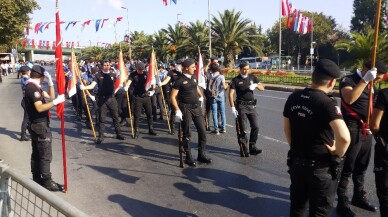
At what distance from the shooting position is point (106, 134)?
9.74 meters

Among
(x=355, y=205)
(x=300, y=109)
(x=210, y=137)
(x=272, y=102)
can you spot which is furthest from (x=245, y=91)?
(x=272, y=102)

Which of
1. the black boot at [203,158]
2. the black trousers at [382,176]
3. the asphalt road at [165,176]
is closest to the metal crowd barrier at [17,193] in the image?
the asphalt road at [165,176]

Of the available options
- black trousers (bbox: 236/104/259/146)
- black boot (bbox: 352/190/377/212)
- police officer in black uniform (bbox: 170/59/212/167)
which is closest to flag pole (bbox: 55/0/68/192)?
police officer in black uniform (bbox: 170/59/212/167)

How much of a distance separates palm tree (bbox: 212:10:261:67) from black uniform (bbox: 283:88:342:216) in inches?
1290

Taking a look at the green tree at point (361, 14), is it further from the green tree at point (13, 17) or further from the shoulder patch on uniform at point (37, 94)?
the shoulder patch on uniform at point (37, 94)

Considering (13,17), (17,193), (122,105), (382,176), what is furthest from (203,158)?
(13,17)

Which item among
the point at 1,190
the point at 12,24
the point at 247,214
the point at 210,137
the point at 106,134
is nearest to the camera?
the point at 1,190

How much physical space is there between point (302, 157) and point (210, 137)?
5938mm

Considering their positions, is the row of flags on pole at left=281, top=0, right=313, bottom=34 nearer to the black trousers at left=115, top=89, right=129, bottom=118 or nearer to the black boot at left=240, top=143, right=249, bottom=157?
the black trousers at left=115, top=89, right=129, bottom=118

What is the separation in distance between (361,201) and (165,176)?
9.60 feet

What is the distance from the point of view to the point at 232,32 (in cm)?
3516

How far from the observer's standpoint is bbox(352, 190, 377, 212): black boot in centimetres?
463

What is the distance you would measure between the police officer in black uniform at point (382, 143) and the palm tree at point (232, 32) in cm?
3209

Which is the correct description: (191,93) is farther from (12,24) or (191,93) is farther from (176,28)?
(176,28)
